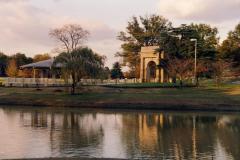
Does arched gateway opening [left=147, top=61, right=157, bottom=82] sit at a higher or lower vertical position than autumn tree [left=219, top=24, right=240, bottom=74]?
lower

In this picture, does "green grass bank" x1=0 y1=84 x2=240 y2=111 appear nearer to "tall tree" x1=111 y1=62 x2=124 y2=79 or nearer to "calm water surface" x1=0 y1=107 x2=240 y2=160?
"calm water surface" x1=0 y1=107 x2=240 y2=160

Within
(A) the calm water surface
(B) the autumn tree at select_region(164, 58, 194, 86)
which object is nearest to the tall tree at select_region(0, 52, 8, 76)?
(B) the autumn tree at select_region(164, 58, 194, 86)

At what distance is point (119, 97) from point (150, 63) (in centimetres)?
3373

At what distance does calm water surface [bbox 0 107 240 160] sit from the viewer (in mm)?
19188

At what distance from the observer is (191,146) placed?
22.3 meters

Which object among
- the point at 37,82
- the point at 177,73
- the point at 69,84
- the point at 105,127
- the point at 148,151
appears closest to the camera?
the point at 148,151

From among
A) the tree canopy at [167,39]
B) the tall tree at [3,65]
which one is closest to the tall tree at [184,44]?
the tree canopy at [167,39]

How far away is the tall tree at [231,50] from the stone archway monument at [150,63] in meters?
11.5

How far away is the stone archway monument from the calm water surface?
47.5 metres

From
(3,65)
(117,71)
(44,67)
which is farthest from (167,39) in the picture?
(3,65)

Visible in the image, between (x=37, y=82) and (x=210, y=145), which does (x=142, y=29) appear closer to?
(x=37, y=82)

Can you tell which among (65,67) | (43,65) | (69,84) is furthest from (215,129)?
(43,65)

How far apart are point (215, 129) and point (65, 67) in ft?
95.2

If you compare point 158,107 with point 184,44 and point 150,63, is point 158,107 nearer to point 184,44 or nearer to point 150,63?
point 184,44
